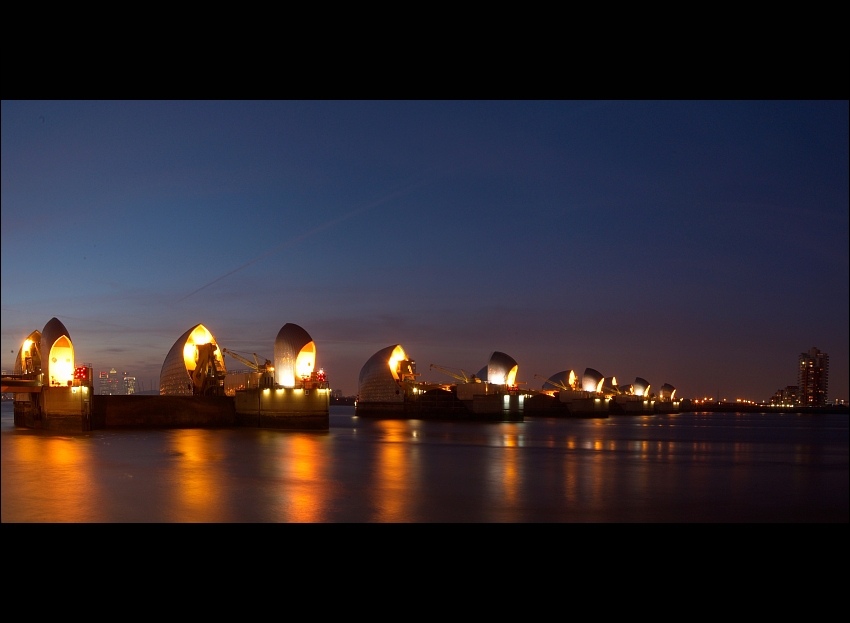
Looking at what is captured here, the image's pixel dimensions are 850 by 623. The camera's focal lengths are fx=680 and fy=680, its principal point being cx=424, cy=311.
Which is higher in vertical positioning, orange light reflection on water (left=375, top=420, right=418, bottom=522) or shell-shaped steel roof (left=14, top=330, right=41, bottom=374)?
shell-shaped steel roof (left=14, top=330, right=41, bottom=374)

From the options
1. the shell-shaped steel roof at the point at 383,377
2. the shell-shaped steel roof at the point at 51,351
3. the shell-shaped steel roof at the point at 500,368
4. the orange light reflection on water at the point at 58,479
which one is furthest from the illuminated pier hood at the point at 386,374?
the orange light reflection on water at the point at 58,479

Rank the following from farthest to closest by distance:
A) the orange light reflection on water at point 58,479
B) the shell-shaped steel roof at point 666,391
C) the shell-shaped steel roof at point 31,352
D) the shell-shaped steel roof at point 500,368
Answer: the shell-shaped steel roof at point 666,391 < the shell-shaped steel roof at point 500,368 < the shell-shaped steel roof at point 31,352 < the orange light reflection on water at point 58,479

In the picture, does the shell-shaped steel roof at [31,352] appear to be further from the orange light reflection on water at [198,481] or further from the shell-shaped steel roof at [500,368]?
the shell-shaped steel roof at [500,368]

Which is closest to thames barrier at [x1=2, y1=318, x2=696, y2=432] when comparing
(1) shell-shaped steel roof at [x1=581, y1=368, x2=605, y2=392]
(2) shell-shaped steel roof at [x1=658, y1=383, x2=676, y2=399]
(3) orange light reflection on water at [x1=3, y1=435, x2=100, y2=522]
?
(3) orange light reflection on water at [x1=3, y1=435, x2=100, y2=522]

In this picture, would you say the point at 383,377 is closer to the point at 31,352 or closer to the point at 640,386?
the point at 31,352

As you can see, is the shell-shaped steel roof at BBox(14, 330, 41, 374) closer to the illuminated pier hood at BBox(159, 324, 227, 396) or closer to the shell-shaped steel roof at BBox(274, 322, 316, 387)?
the illuminated pier hood at BBox(159, 324, 227, 396)

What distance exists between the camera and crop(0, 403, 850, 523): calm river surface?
1297 centimetres

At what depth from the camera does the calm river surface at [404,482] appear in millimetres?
12969

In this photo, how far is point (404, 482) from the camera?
17578 mm

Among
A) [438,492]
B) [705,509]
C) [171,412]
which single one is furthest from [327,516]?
[171,412]

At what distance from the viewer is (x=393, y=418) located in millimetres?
61531

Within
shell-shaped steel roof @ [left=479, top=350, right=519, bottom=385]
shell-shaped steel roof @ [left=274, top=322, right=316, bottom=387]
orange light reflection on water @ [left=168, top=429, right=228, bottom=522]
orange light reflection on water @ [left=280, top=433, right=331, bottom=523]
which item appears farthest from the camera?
shell-shaped steel roof @ [left=479, top=350, right=519, bottom=385]

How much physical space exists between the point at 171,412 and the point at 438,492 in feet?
93.1

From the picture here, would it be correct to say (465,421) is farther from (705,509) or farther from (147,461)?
(705,509)
